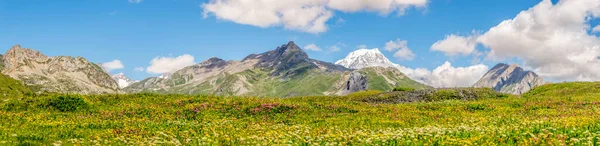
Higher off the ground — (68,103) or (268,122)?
(68,103)

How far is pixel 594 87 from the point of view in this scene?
200ft

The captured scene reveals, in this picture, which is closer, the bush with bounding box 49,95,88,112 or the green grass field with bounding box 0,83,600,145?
the green grass field with bounding box 0,83,600,145

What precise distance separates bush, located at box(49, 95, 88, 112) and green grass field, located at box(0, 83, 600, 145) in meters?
0.07

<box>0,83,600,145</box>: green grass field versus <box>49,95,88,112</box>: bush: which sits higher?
<box>49,95,88,112</box>: bush

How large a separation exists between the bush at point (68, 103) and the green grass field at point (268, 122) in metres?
0.07

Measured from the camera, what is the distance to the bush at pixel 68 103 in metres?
36.3

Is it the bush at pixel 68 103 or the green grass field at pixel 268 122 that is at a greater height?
the bush at pixel 68 103

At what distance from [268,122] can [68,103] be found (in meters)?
18.4

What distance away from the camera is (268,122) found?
2969cm

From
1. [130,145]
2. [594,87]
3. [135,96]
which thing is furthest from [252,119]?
[594,87]

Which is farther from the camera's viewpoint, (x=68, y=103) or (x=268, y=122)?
(x=68, y=103)

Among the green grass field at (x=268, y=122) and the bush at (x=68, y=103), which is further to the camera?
the bush at (x=68, y=103)

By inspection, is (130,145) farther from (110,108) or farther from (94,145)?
(110,108)

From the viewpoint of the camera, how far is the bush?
36344 mm
